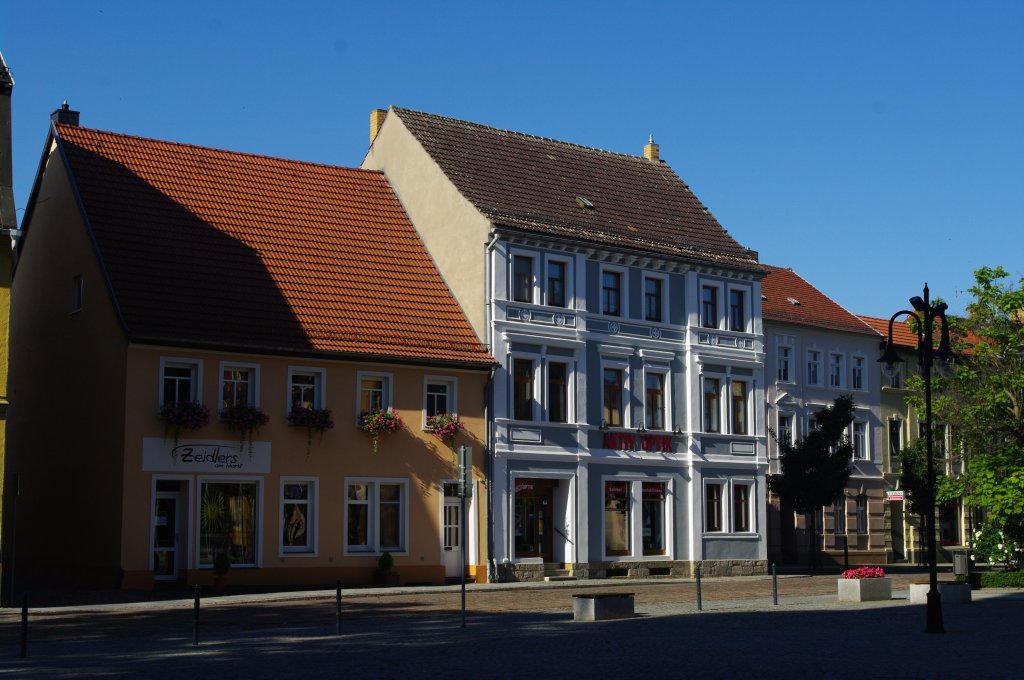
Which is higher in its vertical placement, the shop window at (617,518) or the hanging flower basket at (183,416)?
the hanging flower basket at (183,416)

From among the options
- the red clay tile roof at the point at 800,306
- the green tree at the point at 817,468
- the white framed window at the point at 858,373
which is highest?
the red clay tile roof at the point at 800,306

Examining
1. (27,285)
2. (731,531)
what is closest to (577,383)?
(731,531)

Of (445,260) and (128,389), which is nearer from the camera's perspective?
(128,389)

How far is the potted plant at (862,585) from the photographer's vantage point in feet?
97.7

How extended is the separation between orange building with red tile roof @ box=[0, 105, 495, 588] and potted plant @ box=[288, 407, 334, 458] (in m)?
0.06

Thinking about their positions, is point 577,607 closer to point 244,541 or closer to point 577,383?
point 244,541

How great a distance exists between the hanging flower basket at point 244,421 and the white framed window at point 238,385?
0.30m

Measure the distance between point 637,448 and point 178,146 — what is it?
16.4m

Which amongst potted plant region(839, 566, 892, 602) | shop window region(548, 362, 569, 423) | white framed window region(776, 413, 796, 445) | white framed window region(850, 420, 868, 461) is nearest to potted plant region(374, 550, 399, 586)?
shop window region(548, 362, 569, 423)

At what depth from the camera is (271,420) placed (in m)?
35.6

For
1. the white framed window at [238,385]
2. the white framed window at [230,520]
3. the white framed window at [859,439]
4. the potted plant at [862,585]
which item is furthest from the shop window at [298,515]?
the white framed window at [859,439]

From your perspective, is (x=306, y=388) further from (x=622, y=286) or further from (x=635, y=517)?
(x=635, y=517)

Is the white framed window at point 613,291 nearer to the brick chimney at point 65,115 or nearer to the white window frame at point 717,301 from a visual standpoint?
the white window frame at point 717,301

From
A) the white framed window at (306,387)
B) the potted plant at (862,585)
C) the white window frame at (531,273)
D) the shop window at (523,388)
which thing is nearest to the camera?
the potted plant at (862,585)
